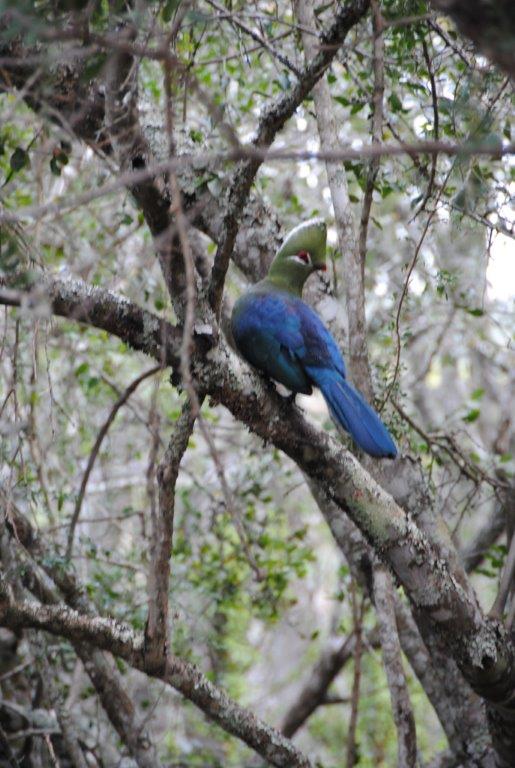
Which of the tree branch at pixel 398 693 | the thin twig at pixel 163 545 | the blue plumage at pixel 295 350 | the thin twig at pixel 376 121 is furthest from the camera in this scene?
the tree branch at pixel 398 693

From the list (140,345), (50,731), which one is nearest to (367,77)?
(140,345)

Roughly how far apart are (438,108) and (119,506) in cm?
419

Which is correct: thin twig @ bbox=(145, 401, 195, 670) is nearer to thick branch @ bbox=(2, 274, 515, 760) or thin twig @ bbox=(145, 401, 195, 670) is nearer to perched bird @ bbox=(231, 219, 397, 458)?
thick branch @ bbox=(2, 274, 515, 760)

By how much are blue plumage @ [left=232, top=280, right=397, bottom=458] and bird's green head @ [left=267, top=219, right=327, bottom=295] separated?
0.11 metres

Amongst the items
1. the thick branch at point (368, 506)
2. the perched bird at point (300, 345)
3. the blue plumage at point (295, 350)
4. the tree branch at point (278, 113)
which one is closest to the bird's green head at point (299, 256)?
the perched bird at point (300, 345)

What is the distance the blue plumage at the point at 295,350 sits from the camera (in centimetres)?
288

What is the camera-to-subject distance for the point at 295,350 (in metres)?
3.01

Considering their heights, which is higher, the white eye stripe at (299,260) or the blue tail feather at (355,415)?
the white eye stripe at (299,260)

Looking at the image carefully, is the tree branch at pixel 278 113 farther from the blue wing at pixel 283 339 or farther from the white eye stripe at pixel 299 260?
the white eye stripe at pixel 299 260

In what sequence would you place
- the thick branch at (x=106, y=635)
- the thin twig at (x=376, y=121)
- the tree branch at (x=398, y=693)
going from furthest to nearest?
the tree branch at (x=398, y=693) < the thin twig at (x=376, y=121) < the thick branch at (x=106, y=635)

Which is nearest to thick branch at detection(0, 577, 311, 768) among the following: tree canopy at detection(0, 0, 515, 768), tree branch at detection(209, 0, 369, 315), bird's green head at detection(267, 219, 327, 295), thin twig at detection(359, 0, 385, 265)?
tree canopy at detection(0, 0, 515, 768)

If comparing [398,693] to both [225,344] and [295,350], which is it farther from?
[225,344]

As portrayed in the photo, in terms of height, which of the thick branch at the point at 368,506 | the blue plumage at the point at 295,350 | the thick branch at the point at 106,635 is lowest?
the thick branch at the point at 106,635

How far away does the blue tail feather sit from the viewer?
2.78 meters
